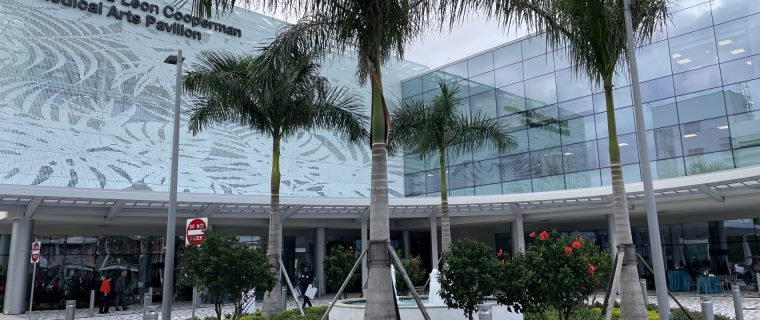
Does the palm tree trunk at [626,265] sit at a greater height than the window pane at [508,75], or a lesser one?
lesser

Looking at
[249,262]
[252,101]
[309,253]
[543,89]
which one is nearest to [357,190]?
[309,253]

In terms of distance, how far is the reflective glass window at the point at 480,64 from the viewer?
35.8 meters

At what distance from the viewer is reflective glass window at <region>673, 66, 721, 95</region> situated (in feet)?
89.2

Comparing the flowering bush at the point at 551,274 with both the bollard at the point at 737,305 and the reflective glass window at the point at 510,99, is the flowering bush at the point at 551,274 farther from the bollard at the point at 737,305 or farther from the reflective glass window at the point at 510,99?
the reflective glass window at the point at 510,99

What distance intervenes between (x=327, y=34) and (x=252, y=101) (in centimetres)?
624

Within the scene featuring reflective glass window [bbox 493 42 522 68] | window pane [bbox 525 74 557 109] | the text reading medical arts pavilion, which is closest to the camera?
the text reading medical arts pavilion

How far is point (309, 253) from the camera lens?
1425 inches

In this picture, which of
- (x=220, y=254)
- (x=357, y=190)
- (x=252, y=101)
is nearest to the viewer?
(x=220, y=254)

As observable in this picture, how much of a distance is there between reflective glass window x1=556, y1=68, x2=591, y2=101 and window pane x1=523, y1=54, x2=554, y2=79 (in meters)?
0.79

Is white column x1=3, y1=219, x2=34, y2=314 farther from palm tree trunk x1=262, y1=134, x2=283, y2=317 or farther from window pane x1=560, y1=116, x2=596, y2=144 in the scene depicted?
window pane x1=560, y1=116, x2=596, y2=144

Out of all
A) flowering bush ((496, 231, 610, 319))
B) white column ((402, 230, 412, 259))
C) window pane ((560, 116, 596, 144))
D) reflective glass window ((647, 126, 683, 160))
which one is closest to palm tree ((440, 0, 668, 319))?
flowering bush ((496, 231, 610, 319))

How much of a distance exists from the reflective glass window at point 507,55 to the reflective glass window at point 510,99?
1.54m

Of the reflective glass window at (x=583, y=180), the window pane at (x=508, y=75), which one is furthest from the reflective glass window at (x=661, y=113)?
the window pane at (x=508, y=75)

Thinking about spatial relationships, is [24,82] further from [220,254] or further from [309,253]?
[220,254]
